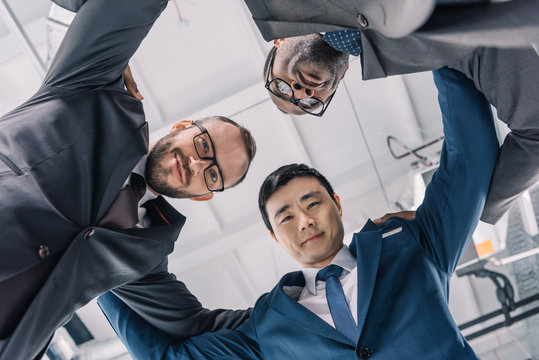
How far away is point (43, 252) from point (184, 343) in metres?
0.94

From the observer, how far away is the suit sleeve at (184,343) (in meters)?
2.17

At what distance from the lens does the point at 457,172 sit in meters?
1.88

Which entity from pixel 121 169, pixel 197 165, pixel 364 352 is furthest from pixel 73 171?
pixel 364 352

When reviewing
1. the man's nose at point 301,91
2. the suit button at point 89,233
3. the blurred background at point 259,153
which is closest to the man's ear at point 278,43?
the man's nose at point 301,91

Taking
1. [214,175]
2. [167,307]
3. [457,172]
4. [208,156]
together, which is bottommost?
[167,307]

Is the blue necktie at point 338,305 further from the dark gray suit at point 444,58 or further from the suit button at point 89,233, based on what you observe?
the suit button at point 89,233

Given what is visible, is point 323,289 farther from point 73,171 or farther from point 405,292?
point 73,171

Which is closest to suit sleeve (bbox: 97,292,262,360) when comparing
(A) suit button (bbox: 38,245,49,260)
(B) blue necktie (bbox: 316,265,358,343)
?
(B) blue necktie (bbox: 316,265,358,343)

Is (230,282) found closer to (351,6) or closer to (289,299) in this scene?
(289,299)

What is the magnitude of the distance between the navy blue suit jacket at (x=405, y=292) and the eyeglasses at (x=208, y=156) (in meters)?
0.63

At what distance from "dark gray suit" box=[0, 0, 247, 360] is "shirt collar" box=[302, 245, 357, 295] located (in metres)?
0.79

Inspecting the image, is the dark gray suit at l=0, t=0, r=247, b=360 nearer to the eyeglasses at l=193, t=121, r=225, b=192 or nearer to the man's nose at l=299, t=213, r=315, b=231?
the eyeglasses at l=193, t=121, r=225, b=192

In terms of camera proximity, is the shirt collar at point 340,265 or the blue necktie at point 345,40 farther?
the shirt collar at point 340,265

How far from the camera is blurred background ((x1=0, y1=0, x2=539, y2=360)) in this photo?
11.9 feet
